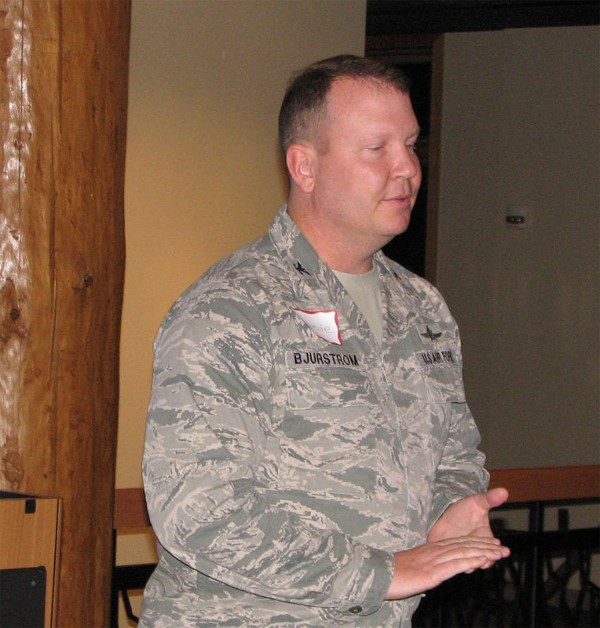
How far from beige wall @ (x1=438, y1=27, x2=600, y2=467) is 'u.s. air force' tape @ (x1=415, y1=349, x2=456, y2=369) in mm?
3129

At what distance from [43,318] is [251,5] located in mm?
2578

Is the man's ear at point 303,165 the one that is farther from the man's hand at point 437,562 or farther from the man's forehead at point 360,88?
the man's hand at point 437,562

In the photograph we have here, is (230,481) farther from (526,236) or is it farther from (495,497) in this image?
(526,236)

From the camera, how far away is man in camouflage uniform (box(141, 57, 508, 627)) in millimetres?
1454

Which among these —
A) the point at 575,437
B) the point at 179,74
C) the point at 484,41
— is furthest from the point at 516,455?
the point at 179,74

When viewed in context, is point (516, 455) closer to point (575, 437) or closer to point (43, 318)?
point (575, 437)

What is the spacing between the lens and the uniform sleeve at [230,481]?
4.69 feet

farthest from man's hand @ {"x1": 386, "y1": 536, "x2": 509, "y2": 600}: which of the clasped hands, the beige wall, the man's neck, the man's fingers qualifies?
the beige wall

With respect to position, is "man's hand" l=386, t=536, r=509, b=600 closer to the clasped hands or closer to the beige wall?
the clasped hands

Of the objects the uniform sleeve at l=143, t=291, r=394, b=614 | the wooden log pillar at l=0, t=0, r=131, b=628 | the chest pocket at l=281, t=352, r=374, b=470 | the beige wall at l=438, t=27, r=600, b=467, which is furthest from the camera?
the beige wall at l=438, t=27, r=600, b=467

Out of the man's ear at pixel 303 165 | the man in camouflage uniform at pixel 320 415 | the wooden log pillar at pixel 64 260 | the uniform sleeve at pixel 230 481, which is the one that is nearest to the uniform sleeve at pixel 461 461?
the man in camouflage uniform at pixel 320 415

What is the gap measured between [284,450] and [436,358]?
1.50 feet

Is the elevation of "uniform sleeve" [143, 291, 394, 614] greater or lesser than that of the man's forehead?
lesser

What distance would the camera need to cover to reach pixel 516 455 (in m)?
5.05
